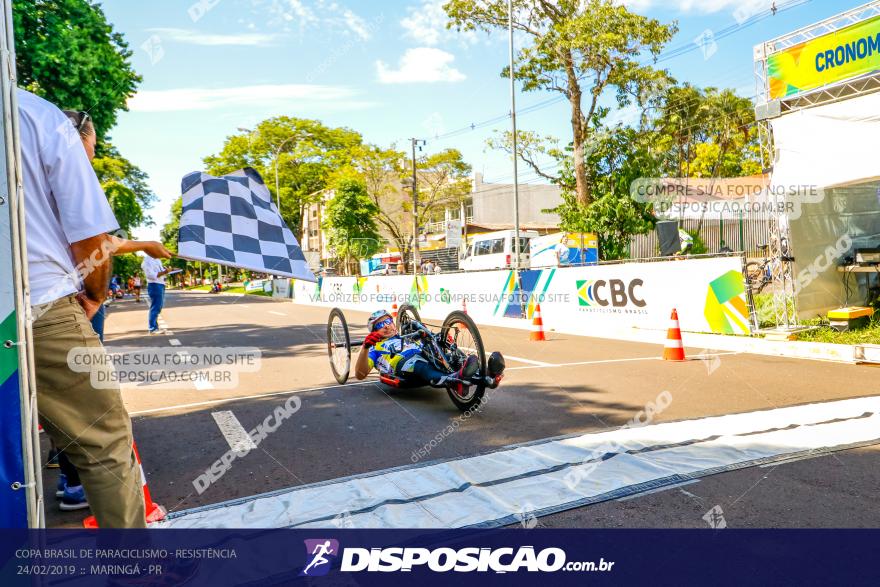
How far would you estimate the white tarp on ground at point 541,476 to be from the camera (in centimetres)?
331

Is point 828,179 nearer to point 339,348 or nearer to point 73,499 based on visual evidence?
point 339,348

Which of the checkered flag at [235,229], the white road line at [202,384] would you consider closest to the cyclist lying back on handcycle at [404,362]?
the white road line at [202,384]

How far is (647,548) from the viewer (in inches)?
112

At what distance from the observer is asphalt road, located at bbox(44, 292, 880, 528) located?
3348 millimetres

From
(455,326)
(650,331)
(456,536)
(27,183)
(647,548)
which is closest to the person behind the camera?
(27,183)

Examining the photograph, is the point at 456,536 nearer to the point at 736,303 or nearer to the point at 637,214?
the point at 736,303

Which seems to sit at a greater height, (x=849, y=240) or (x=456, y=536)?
(x=849, y=240)

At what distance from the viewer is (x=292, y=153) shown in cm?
4772

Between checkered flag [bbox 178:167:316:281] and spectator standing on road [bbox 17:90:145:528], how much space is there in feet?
2.07

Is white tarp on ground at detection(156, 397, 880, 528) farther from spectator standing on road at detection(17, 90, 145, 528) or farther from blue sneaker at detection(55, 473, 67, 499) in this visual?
spectator standing on road at detection(17, 90, 145, 528)

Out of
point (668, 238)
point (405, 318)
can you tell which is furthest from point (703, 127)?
point (405, 318)

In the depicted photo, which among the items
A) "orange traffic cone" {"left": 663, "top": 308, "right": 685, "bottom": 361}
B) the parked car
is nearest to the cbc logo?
"orange traffic cone" {"left": 663, "top": 308, "right": 685, "bottom": 361}

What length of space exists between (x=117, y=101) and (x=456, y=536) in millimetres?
15121

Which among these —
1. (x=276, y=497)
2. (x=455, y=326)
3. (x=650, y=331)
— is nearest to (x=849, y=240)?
(x=650, y=331)
